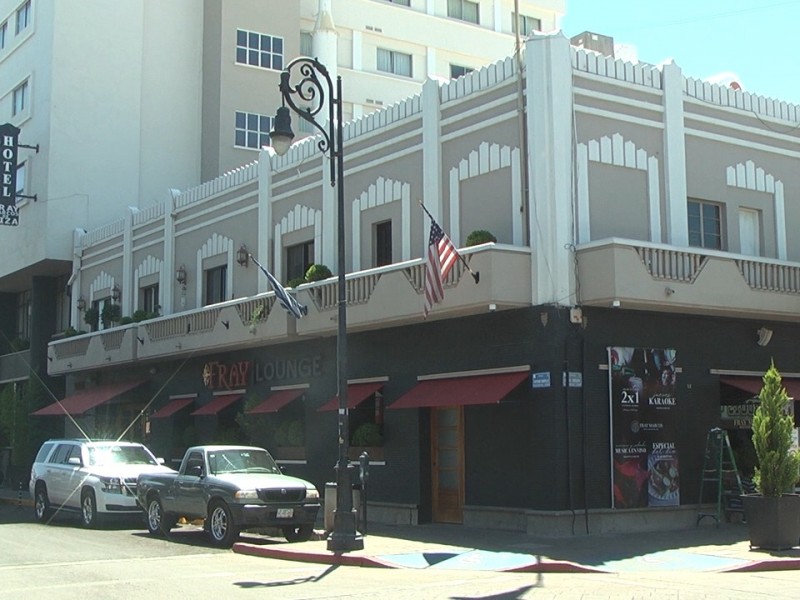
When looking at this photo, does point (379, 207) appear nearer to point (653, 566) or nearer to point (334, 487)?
point (334, 487)

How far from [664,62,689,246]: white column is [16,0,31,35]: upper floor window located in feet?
95.8

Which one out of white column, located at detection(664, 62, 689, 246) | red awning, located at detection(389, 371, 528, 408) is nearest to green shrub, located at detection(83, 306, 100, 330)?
red awning, located at detection(389, 371, 528, 408)

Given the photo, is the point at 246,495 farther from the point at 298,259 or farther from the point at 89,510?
the point at 298,259

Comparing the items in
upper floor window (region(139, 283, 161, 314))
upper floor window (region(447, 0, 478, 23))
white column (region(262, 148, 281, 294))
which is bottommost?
upper floor window (region(139, 283, 161, 314))

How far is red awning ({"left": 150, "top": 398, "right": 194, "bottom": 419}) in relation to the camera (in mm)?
31578

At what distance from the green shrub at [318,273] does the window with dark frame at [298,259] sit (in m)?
1.64

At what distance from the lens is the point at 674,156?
22.0 meters

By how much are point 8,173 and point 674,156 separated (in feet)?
89.5

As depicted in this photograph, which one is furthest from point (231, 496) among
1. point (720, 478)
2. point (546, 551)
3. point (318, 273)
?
point (720, 478)

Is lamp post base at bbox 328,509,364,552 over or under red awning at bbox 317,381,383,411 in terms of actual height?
under

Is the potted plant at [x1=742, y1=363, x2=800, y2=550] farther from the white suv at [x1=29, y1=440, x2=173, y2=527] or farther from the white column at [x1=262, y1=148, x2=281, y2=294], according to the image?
the white column at [x1=262, y1=148, x2=281, y2=294]

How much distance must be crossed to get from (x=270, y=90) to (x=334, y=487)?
2613 centimetres

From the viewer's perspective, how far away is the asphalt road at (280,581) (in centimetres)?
1269

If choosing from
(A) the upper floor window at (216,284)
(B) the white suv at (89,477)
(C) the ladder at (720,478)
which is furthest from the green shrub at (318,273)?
(C) the ladder at (720,478)
